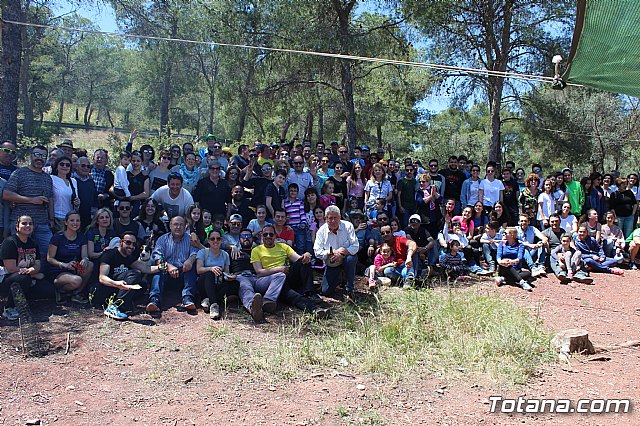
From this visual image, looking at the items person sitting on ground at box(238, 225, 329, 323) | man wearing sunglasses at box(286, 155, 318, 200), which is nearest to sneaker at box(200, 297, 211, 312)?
person sitting on ground at box(238, 225, 329, 323)

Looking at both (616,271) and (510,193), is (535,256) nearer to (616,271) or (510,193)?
(510,193)

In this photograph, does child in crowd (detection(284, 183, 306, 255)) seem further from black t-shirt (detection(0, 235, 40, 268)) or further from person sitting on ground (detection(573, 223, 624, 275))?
person sitting on ground (detection(573, 223, 624, 275))

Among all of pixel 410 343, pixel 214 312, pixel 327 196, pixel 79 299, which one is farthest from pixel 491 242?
pixel 79 299

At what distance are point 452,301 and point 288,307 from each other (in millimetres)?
2042

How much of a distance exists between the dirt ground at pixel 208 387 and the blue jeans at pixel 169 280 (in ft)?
1.44

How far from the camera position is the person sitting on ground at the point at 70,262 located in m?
5.95

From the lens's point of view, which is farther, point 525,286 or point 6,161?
point 525,286

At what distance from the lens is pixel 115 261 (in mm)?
6078

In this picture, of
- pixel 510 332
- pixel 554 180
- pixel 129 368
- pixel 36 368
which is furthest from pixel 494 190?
pixel 36 368

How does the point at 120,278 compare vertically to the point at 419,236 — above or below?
below

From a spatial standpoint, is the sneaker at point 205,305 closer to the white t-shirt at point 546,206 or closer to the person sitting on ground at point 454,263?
the person sitting on ground at point 454,263

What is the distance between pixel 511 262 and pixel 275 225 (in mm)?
3704

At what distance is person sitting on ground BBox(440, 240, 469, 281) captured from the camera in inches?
319

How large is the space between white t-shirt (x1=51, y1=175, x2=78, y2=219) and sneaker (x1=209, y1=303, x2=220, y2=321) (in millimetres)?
2235
